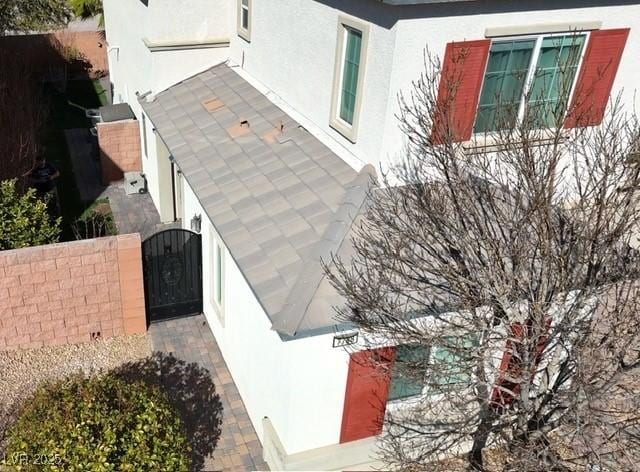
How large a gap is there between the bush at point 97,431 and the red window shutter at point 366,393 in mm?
2426

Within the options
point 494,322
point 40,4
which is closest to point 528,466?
point 494,322

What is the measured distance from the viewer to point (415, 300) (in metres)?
7.67

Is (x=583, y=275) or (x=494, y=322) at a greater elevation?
(x=583, y=275)

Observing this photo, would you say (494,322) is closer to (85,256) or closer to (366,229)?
(366,229)

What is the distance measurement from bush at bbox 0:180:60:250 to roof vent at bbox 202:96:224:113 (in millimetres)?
4298

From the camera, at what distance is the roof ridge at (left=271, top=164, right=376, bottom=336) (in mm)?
7664

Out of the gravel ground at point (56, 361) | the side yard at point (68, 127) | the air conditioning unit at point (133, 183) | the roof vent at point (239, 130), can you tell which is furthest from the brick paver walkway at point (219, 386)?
the air conditioning unit at point (133, 183)

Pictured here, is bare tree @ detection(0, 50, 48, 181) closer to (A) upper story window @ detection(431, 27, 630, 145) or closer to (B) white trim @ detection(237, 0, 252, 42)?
(B) white trim @ detection(237, 0, 252, 42)

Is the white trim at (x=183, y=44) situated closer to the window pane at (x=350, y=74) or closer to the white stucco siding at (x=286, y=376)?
the window pane at (x=350, y=74)

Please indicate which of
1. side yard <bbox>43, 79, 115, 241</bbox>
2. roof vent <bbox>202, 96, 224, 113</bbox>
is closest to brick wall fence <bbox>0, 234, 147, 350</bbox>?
roof vent <bbox>202, 96, 224, 113</bbox>

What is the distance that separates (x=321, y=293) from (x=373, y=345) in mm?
1093

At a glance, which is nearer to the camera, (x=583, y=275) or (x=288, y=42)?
(x=583, y=275)

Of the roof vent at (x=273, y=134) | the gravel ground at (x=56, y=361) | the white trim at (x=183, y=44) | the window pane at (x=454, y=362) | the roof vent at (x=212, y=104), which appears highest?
the white trim at (x=183, y=44)

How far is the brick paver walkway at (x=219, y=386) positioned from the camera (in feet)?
32.2
